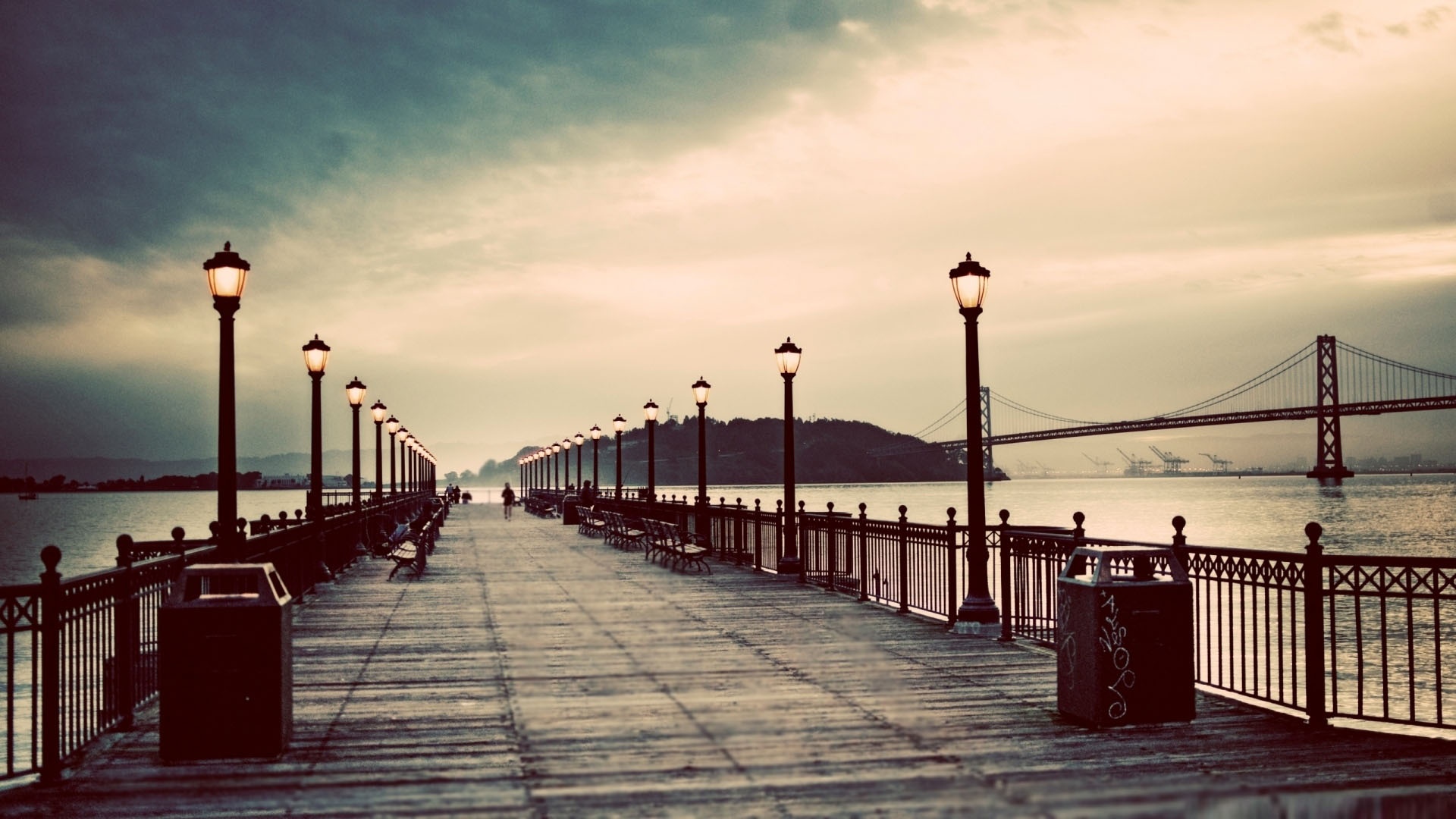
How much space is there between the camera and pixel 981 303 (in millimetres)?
14266

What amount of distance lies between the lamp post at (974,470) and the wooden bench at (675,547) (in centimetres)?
957

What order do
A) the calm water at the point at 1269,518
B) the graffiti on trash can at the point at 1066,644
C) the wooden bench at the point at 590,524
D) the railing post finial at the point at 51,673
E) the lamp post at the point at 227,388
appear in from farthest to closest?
the calm water at the point at 1269,518 < the wooden bench at the point at 590,524 < the lamp post at the point at 227,388 < the graffiti on trash can at the point at 1066,644 < the railing post finial at the point at 51,673

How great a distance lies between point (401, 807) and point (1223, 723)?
5.68 metres

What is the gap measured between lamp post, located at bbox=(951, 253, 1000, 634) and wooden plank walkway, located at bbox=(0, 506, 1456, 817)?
1.56ft

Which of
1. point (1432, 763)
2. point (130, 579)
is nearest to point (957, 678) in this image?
point (1432, 763)

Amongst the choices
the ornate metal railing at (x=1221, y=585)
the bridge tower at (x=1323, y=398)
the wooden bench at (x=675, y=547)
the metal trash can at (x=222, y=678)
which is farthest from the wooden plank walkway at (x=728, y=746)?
the bridge tower at (x=1323, y=398)

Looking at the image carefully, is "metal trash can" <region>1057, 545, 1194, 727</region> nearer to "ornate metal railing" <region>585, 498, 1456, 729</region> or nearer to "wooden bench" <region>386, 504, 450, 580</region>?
"ornate metal railing" <region>585, 498, 1456, 729</region>

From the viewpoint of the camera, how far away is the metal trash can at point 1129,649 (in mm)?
8273

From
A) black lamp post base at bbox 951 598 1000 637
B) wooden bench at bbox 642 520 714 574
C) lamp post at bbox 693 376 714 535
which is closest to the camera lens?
black lamp post base at bbox 951 598 1000 637

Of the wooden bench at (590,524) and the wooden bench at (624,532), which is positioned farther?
the wooden bench at (590,524)

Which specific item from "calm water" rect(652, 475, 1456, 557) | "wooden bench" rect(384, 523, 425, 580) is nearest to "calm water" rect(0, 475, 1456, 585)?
"calm water" rect(652, 475, 1456, 557)

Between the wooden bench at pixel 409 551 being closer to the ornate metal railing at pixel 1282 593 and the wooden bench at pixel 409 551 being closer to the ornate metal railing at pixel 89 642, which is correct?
the ornate metal railing at pixel 89 642

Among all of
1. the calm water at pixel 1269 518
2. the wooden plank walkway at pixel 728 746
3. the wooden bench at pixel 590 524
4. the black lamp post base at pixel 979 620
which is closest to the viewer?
the wooden plank walkway at pixel 728 746

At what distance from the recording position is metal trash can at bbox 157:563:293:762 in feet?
24.4
